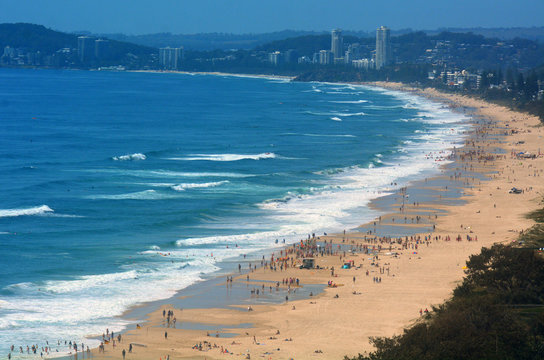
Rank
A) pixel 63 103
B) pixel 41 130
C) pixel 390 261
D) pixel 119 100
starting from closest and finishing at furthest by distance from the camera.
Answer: pixel 390 261, pixel 41 130, pixel 63 103, pixel 119 100

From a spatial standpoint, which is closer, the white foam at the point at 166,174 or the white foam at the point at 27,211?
the white foam at the point at 27,211

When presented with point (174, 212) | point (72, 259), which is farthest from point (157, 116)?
point (72, 259)

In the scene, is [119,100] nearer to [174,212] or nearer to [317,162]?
[317,162]

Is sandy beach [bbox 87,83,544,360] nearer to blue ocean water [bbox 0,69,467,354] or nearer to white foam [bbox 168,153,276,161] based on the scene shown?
blue ocean water [bbox 0,69,467,354]

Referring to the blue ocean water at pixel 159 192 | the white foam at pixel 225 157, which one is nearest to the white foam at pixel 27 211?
the blue ocean water at pixel 159 192

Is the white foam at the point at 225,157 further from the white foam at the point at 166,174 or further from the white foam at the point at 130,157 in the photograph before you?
the white foam at the point at 166,174

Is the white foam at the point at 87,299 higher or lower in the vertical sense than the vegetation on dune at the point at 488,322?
lower

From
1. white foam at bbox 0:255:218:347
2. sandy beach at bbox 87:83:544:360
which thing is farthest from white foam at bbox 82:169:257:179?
white foam at bbox 0:255:218:347
